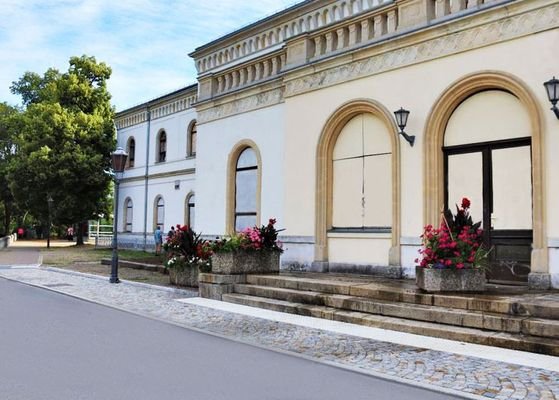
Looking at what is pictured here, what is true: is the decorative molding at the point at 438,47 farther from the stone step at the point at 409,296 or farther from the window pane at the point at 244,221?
the stone step at the point at 409,296

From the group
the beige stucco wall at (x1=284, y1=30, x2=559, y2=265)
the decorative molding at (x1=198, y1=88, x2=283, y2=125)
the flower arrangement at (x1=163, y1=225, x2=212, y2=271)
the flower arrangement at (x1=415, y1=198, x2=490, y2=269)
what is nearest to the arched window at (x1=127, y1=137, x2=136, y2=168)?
the decorative molding at (x1=198, y1=88, x2=283, y2=125)

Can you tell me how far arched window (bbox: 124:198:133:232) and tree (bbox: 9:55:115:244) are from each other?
2.98m

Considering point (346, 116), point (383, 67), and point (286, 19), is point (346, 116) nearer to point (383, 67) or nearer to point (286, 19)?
point (383, 67)

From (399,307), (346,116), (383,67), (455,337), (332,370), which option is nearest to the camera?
(332,370)

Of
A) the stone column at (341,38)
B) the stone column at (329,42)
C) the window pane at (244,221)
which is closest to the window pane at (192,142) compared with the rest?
the window pane at (244,221)

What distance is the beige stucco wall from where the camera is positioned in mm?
9273

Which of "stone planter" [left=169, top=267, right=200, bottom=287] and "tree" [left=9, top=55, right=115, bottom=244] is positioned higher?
"tree" [left=9, top=55, right=115, bottom=244]

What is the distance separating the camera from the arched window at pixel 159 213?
29500mm

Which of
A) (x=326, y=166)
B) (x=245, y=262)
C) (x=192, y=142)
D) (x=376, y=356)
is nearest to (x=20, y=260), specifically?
(x=192, y=142)

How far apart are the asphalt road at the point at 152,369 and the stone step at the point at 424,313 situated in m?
2.50

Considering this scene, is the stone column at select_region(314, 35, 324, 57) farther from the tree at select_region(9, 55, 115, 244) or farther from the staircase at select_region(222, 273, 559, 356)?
the tree at select_region(9, 55, 115, 244)

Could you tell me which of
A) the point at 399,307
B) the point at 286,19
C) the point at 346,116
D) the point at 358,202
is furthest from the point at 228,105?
the point at 399,307

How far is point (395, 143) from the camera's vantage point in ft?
38.1

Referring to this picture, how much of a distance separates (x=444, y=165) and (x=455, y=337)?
462cm
